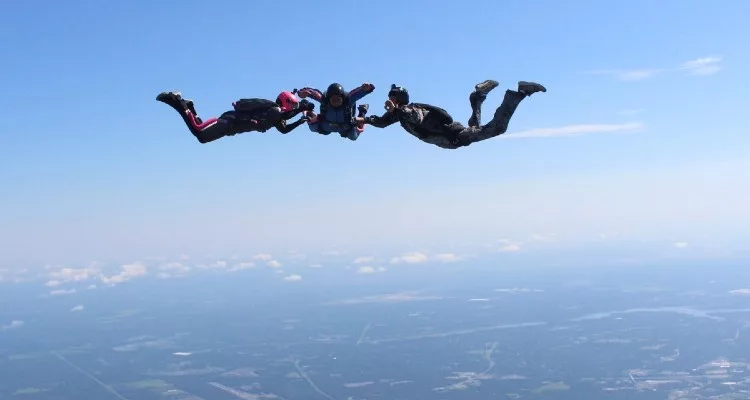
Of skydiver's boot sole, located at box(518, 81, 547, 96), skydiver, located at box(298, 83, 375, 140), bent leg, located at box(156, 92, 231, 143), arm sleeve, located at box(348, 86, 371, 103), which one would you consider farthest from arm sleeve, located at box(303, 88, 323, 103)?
skydiver's boot sole, located at box(518, 81, 547, 96)

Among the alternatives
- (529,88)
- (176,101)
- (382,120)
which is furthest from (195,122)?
(529,88)

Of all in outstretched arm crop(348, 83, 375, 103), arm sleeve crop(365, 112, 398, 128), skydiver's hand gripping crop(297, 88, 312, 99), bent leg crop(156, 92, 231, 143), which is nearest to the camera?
outstretched arm crop(348, 83, 375, 103)

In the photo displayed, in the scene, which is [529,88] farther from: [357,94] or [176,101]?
[176,101]

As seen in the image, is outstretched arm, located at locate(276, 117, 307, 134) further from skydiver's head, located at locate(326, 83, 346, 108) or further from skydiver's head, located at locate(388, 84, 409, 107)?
skydiver's head, located at locate(388, 84, 409, 107)

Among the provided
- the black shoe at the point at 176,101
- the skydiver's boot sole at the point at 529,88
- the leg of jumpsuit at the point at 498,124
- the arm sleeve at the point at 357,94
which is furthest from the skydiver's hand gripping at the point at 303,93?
the skydiver's boot sole at the point at 529,88

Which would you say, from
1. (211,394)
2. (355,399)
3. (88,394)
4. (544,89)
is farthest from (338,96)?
(88,394)

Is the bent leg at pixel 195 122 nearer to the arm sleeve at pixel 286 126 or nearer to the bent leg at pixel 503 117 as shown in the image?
the arm sleeve at pixel 286 126

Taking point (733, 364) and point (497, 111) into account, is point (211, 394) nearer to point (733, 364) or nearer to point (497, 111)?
point (733, 364)
